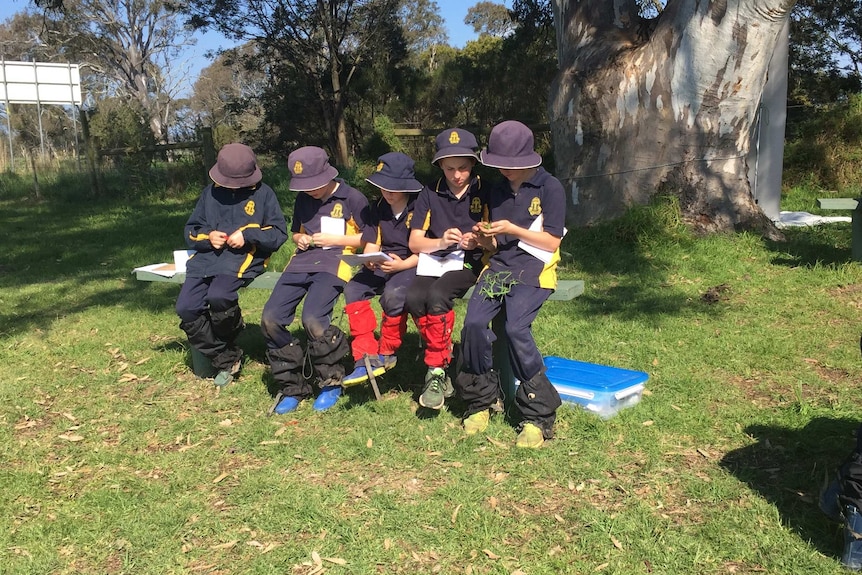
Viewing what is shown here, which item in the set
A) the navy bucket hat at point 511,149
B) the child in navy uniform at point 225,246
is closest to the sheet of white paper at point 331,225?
the child in navy uniform at point 225,246

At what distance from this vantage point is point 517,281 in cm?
405

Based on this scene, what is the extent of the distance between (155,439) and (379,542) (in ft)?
5.90

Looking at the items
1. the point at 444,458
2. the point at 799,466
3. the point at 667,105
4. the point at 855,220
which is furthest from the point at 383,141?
the point at 799,466

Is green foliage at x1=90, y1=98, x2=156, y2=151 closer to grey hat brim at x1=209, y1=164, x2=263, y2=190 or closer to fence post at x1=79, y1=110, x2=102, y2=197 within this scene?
fence post at x1=79, y1=110, x2=102, y2=197

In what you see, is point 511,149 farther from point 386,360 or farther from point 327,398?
point 327,398

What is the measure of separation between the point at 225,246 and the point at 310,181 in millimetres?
875

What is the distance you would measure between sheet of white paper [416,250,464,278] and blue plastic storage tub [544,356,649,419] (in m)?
0.93

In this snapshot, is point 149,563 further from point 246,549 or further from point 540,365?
point 540,365

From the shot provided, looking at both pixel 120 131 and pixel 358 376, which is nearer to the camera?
pixel 358 376

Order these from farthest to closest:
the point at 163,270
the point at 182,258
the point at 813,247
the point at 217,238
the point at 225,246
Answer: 1. the point at 813,247
2. the point at 163,270
3. the point at 182,258
4. the point at 225,246
5. the point at 217,238


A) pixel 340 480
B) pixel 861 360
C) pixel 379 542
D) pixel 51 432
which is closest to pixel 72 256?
pixel 51 432

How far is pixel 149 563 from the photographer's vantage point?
303 centimetres

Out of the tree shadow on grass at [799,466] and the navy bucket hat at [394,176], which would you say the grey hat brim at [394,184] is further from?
the tree shadow on grass at [799,466]

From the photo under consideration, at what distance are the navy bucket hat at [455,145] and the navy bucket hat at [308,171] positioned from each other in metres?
0.76
